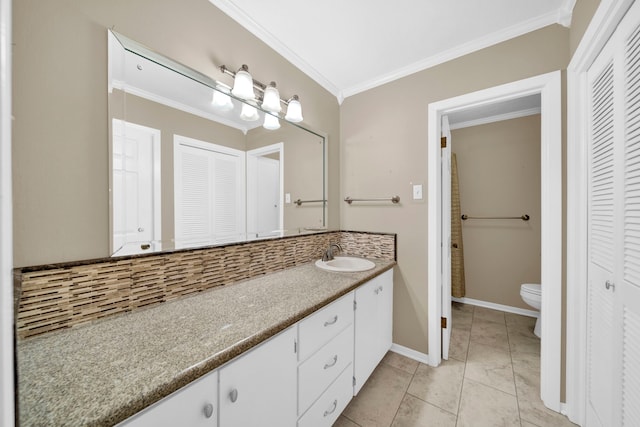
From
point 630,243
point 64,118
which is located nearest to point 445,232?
point 630,243

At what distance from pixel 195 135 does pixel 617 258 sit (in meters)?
1.93

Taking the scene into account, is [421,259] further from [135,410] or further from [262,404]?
[135,410]

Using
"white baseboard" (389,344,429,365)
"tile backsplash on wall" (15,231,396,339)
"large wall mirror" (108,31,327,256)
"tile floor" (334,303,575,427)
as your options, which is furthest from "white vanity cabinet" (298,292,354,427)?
"white baseboard" (389,344,429,365)

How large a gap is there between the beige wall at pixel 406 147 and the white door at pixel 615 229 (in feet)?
1.68

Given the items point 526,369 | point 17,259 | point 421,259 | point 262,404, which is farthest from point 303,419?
point 526,369

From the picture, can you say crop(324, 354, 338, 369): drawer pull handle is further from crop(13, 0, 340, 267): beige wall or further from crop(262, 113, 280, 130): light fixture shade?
crop(262, 113, 280, 130): light fixture shade

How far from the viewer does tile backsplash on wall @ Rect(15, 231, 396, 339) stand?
2.51 feet

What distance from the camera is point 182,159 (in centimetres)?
115

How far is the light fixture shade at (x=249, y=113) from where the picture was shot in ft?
4.57

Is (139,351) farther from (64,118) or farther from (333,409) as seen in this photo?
(333,409)

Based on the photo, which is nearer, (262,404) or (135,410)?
(135,410)

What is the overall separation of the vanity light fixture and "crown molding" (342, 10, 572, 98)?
72 cm

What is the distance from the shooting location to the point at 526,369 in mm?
1736

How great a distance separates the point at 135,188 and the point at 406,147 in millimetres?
1747
